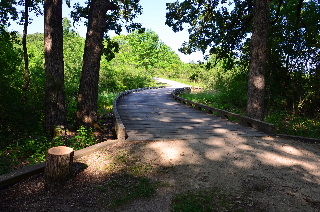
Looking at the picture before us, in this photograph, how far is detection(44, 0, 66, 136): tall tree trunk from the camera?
316 inches

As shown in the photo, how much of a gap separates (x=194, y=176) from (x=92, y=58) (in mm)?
5878

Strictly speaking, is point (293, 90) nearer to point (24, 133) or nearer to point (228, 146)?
point (228, 146)

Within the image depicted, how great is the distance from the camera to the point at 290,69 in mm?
12703

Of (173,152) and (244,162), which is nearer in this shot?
(244,162)

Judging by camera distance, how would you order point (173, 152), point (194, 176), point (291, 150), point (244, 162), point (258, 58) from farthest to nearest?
point (258, 58)
point (291, 150)
point (173, 152)
point (244, 162)
point (194, 176)

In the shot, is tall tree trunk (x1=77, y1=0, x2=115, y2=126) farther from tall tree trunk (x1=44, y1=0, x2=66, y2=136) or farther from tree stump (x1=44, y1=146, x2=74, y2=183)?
tree stump (x1=44, y1=146, x2=74, y2=183)

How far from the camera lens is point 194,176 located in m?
4.57

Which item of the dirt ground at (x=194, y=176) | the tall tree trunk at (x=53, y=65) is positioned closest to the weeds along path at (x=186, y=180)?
the dirt ground at (x=194, y=176)

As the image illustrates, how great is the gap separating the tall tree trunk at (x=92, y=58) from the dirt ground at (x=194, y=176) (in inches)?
117

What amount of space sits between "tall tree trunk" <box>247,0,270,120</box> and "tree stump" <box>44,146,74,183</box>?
7190 millimetres

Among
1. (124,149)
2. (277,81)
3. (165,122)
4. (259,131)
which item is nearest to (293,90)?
(277,81)

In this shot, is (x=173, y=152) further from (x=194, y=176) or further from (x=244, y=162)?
(x=244, y=162)

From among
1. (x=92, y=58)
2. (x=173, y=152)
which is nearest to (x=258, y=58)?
(x=173, y=152)

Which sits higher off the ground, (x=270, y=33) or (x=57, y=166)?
(x=270, y=33)
